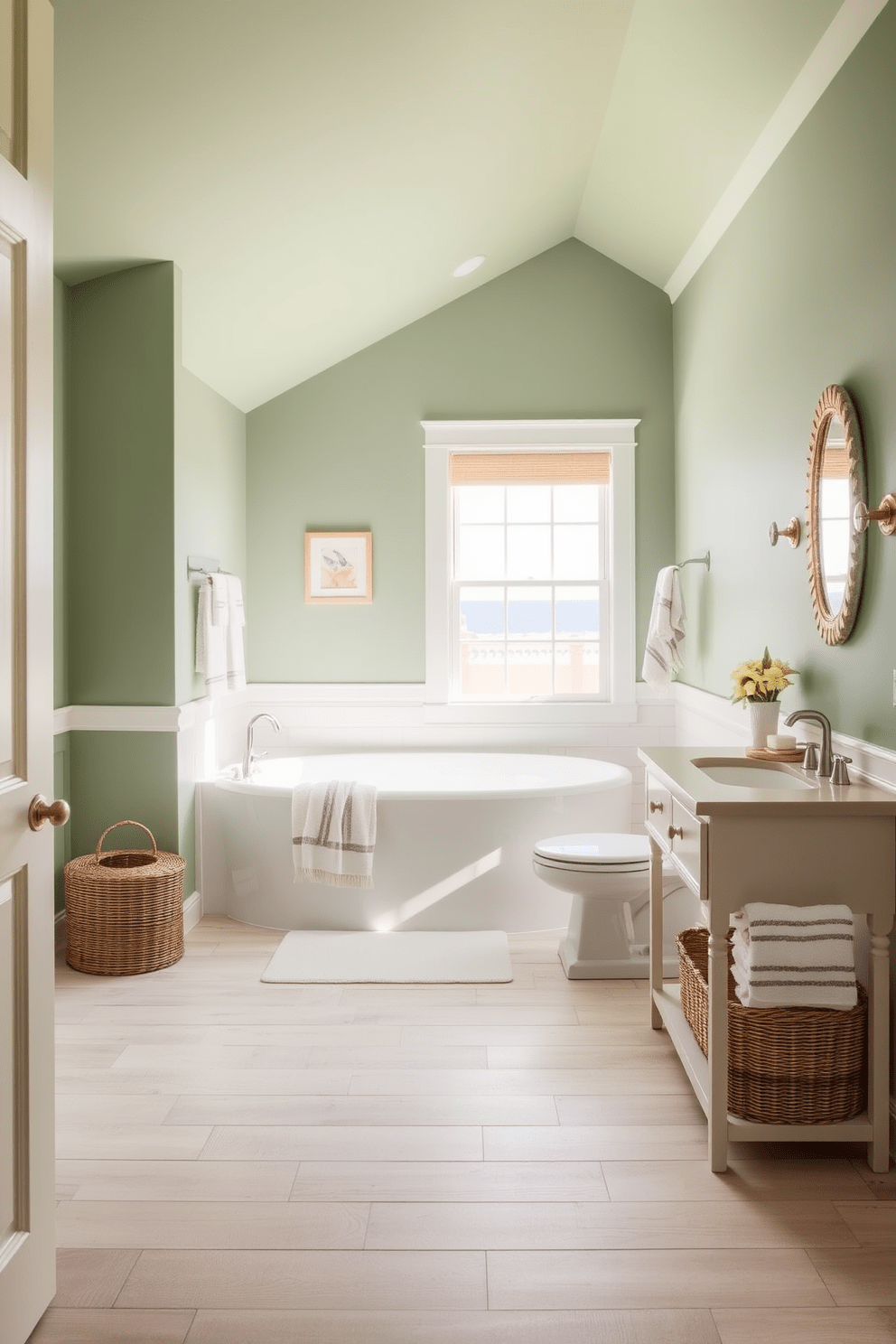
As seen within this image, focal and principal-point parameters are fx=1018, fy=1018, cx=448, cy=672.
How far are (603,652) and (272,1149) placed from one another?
133 inches

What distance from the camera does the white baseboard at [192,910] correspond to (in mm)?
4121

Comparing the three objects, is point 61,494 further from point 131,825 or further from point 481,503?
point 481,503

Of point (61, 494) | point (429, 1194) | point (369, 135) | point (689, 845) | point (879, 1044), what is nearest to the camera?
point (429, 1194)

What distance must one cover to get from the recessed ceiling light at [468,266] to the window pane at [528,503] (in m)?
1.06

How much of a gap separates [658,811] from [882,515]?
99 cm

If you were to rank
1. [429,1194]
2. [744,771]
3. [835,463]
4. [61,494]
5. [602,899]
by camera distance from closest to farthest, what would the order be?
[429,1194]
[835,463]
[744,771]
[602,899]
[61,494]

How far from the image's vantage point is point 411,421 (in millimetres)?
5234

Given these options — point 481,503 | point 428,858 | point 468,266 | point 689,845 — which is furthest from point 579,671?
point 689,845

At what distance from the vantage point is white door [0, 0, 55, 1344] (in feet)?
5.47

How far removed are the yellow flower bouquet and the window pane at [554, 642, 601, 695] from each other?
2.17 m

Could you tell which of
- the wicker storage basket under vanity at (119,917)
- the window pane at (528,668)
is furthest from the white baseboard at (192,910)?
the window pane at (528,668)

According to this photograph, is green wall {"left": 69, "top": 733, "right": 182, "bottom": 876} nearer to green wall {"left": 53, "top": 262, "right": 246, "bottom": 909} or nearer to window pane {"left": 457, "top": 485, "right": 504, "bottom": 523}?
green wall {"left": 53, "top": 262, "right": 246, "bottom": 909}

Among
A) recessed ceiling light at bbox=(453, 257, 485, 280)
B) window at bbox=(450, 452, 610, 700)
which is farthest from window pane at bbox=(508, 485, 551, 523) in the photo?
recessed ceiling light at bbox=(453, 257, 485, 280)

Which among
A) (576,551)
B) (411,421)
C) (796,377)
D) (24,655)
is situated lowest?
(24,655)
